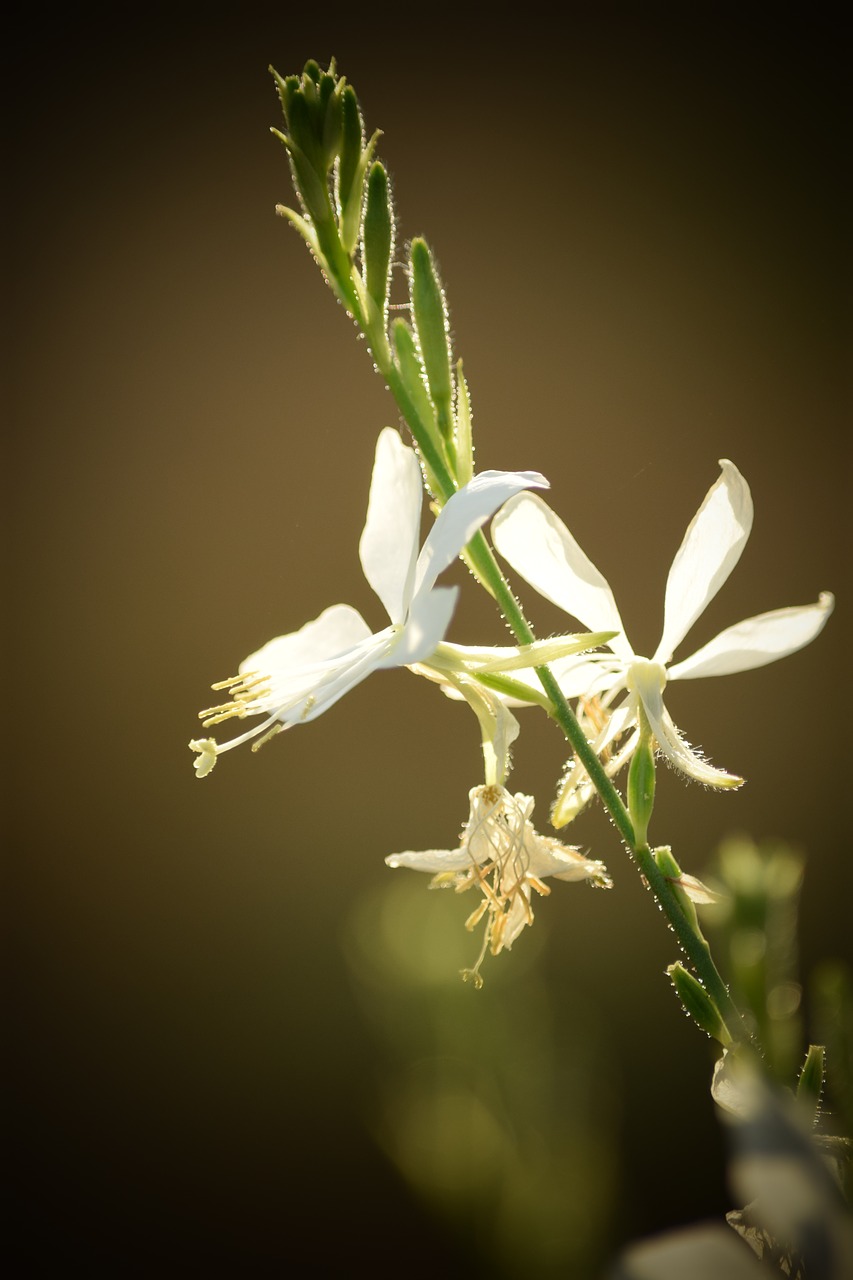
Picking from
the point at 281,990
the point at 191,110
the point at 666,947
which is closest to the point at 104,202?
the point at 191,110

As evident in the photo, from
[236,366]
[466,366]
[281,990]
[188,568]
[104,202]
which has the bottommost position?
[281,990]

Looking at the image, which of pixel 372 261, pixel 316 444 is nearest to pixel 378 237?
pixel 372 261

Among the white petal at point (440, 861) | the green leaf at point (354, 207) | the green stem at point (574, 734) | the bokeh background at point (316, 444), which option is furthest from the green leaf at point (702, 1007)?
the bokeh background at point (316, 444)

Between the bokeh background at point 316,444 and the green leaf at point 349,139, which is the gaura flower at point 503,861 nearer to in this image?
the green leaf at point 349,139

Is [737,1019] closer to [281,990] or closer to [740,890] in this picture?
[740,890]

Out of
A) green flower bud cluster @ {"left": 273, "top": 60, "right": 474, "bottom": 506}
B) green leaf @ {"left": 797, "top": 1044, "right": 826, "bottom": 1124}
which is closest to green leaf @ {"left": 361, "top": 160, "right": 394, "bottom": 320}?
green flower bud cluster @ {"left": 273, "top": 60, "right": 474, "bottom": 506}

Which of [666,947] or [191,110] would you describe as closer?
[666,947]

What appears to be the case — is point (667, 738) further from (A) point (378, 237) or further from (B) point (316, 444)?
(B) point (316, 444)
